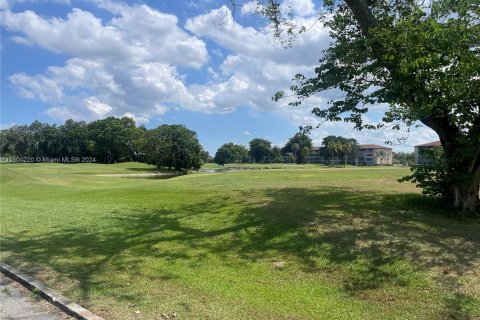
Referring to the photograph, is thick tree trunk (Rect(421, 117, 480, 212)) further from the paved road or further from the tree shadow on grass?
the paved road

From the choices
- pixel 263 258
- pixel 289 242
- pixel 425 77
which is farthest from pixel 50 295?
pixel 425 77

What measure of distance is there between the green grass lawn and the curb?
0.16m

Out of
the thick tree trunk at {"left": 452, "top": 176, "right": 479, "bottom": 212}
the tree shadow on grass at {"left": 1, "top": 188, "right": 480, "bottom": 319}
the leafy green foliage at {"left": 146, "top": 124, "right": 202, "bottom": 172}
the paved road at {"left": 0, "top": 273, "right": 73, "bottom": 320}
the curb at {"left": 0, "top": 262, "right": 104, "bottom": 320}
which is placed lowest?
the paved road at {"left": 0, "top": 273, "right": 73, "bottom": 320}

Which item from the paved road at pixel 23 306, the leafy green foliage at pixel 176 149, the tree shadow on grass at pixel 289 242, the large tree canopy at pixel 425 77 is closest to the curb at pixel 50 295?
the paved road at pixel 23 306

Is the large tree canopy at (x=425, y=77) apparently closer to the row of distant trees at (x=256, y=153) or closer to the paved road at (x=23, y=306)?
the paved road at (x=23, y=306)

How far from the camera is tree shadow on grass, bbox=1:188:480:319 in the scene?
22.2 feet

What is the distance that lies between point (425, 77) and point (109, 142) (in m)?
108

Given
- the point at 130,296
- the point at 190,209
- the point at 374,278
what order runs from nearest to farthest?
1. the point at 130,296
2. the point at 374,278
3. the point at 190,209

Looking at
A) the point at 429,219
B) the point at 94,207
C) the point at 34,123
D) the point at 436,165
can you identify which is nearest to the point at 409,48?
the point at 436,165

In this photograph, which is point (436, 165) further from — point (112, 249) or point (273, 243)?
point (112, 249)

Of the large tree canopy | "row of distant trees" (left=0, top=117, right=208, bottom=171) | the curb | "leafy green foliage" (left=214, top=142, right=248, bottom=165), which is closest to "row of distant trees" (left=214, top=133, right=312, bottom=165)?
"leafy green foliage" (left=214, top=142, right=248, bottom=165)

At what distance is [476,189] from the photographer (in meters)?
10.8

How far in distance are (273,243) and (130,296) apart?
345cm

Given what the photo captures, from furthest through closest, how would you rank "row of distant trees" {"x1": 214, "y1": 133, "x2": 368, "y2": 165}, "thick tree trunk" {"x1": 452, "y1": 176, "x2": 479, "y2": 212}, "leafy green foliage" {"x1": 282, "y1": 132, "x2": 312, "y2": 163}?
"row of distant trees" {"x1": 214, "y1": 133, "x2": 368, "y2": 165}
"leafy green foliage" {"x1": 282, "y1": 132, "x2": 312, "y2": 163}
"thick tree trunk" {"x1": 452, "y1": 176, "x2": 479, "y2": 212}
